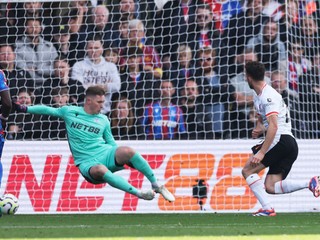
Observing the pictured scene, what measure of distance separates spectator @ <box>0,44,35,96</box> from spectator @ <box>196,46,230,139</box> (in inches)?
100

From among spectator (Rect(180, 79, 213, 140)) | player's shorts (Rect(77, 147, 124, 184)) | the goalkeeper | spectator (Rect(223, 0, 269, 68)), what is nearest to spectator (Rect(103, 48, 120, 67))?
spectator (Rect(180, 79, 213, 140))

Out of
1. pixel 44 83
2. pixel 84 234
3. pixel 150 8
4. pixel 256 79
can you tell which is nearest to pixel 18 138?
pixel 44 83

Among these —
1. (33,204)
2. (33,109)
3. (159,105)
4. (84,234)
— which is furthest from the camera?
(159,105)

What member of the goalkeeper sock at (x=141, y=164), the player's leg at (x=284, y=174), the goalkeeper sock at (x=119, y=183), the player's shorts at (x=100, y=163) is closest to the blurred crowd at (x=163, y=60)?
the player's leg at (x=284, y=174)

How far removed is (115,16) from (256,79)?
4.15 m

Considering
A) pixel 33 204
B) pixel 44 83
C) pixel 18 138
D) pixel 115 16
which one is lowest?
pixel 33 204

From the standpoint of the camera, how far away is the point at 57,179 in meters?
13.1

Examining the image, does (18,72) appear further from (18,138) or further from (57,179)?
(57,179)

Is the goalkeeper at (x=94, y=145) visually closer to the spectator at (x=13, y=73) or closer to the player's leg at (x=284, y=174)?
the player's leg at (x=284, y=174)

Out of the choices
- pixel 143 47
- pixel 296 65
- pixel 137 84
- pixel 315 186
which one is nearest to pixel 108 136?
pixel 315 186

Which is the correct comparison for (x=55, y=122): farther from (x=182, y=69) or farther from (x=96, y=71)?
(x=182, y=69)

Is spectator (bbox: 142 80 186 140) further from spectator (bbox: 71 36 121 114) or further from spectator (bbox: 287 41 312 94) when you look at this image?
spectator (bbox: 287 41 312 94)

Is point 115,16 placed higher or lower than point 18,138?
higher

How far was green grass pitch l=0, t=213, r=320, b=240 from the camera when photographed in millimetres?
8305
